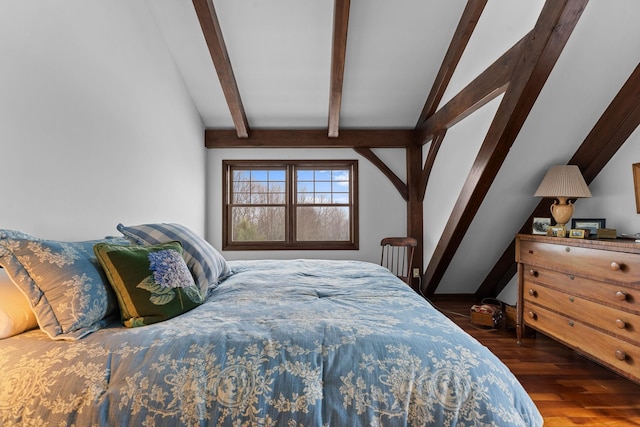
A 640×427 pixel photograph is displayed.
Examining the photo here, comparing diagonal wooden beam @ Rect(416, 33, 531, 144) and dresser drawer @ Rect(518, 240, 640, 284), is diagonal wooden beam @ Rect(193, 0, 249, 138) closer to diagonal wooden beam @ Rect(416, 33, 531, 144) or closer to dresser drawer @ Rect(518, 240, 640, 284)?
diagonal wooden beam @ Rect(416, 33, 531, 144)

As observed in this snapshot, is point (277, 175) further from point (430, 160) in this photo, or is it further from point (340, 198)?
point (430, 160)

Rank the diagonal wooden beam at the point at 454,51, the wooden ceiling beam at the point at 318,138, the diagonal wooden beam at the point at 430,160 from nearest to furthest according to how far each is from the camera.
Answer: the diagonal wooden beam at the point at 454,51
the diagonal wooden beam at the point at 430,160
the wooden ceiling beam at the point at 318,138

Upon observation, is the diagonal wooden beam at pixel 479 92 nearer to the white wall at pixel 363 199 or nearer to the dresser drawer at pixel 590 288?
the white wall at pixel 363 199

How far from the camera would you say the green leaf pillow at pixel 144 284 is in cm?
133

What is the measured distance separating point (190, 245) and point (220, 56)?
6.40 feet

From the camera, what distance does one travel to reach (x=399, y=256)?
14.8ft

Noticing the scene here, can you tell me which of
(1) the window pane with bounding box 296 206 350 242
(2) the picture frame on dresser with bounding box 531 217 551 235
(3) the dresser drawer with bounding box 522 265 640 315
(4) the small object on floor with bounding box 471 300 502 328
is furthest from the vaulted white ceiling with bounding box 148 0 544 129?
(4) the small object on floor with bounding box 471 300 502 328

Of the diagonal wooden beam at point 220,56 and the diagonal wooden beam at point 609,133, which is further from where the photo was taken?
the diagonal wooden beam at point 220,56

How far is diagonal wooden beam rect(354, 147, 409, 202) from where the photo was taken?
448 centimetres

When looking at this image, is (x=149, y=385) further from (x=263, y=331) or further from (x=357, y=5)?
(x=357, y=5)

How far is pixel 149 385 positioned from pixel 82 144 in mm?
1704

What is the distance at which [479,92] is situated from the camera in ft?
9.20

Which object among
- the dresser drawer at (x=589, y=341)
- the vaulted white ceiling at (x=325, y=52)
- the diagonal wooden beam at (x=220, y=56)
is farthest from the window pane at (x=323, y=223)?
the dresser drawer at (x=589, y=341)

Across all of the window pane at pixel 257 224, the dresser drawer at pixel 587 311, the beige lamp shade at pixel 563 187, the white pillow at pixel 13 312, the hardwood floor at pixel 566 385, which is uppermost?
the beige lamp shade at pixel 563 187
